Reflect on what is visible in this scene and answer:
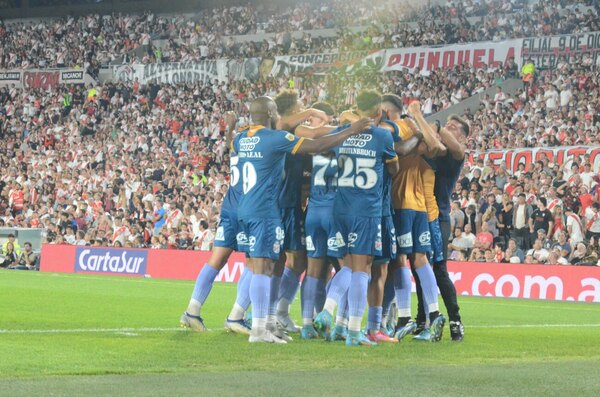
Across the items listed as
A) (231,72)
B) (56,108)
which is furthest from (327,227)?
(56,108)

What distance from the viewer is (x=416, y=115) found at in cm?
1087

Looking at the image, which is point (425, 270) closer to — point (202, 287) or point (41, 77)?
point (202, 287)

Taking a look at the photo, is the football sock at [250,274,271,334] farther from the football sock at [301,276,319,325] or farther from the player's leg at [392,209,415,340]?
the player's leg at [392,209,415,340]

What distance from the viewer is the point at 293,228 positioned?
11266mm

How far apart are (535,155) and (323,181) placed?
14.6m

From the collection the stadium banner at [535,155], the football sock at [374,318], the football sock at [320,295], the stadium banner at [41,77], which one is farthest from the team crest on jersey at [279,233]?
the stadium banner at [41,77]

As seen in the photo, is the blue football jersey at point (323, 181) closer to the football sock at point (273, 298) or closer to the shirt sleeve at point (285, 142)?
the shirt sleeve at point (285, 142)

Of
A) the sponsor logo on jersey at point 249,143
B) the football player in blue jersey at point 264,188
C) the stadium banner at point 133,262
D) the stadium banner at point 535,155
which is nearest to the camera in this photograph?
the football player in blue jersey at point 264,188

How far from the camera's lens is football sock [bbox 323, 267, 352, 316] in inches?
421

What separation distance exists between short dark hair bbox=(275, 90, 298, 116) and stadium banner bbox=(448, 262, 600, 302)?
395 inches

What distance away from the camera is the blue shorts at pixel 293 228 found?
11156 mm

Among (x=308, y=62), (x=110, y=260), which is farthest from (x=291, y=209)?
(x=308, y=62)

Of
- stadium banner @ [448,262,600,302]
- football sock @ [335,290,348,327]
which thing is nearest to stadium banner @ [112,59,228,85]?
stadium banner @ [448,262,600,302]

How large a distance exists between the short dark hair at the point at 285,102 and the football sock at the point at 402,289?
2.06 metres
